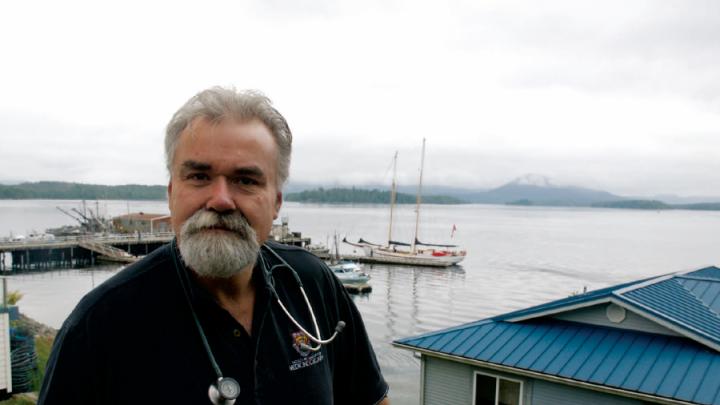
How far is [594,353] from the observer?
33.8 ft

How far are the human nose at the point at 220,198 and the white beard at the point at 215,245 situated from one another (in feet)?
0.10

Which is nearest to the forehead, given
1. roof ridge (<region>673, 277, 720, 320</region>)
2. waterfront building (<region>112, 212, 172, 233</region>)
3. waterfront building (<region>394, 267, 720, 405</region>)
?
waterfront building (<region>394, 267, 720, 405</region>)

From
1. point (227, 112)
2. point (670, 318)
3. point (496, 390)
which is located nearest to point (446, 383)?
point (496, 390)

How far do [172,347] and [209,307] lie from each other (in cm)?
20

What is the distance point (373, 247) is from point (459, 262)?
12623 mm

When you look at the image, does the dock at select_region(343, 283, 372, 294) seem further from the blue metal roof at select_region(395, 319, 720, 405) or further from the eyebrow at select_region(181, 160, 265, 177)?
the eyebrow at select_region(181, 160, 265, 177)

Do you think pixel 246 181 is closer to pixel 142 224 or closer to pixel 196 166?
pixel 196 166

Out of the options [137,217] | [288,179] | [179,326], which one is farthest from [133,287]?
[137,217]

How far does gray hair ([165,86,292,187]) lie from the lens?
2.11 m

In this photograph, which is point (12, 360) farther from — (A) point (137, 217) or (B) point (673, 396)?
(A) point (137, 217)

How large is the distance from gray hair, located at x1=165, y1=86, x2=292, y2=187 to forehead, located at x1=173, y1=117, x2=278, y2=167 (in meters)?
0.03

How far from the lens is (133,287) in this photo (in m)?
1.95

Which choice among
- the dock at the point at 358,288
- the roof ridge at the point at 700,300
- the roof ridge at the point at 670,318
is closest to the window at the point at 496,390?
the roof ridge at the point at 670,318

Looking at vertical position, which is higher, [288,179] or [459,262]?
[288,179]
